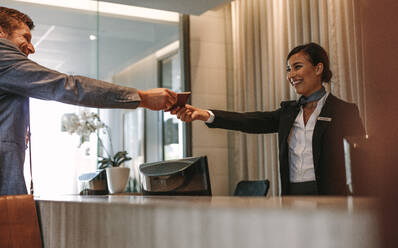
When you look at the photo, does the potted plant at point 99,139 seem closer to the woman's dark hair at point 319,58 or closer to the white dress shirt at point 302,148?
the white dress shirt at point 302,148

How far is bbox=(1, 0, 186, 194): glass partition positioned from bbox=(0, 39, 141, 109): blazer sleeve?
2.91m

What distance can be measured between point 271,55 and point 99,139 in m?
1.95

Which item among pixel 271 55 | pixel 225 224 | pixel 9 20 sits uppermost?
pixel 271 55

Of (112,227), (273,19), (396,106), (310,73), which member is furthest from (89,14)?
(396,106)

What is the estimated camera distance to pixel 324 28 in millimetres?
3785

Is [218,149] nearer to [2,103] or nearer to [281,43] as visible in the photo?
[281,43]

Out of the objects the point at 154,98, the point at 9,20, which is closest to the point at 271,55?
the point at 154,98

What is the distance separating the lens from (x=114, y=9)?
193 inches

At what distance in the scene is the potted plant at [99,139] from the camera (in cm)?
401

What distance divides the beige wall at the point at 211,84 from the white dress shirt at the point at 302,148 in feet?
7.03

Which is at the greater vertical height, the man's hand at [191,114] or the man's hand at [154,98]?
the man's hand at [191,114]

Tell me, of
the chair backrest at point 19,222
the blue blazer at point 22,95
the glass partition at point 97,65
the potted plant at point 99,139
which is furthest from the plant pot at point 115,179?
the chair backrest at point 19,222

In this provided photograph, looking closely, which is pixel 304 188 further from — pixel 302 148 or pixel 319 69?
pixel 319 69

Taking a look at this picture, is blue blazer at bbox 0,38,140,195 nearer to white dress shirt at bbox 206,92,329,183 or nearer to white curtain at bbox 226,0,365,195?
white dress shirt at bbox 206,92,329,183
